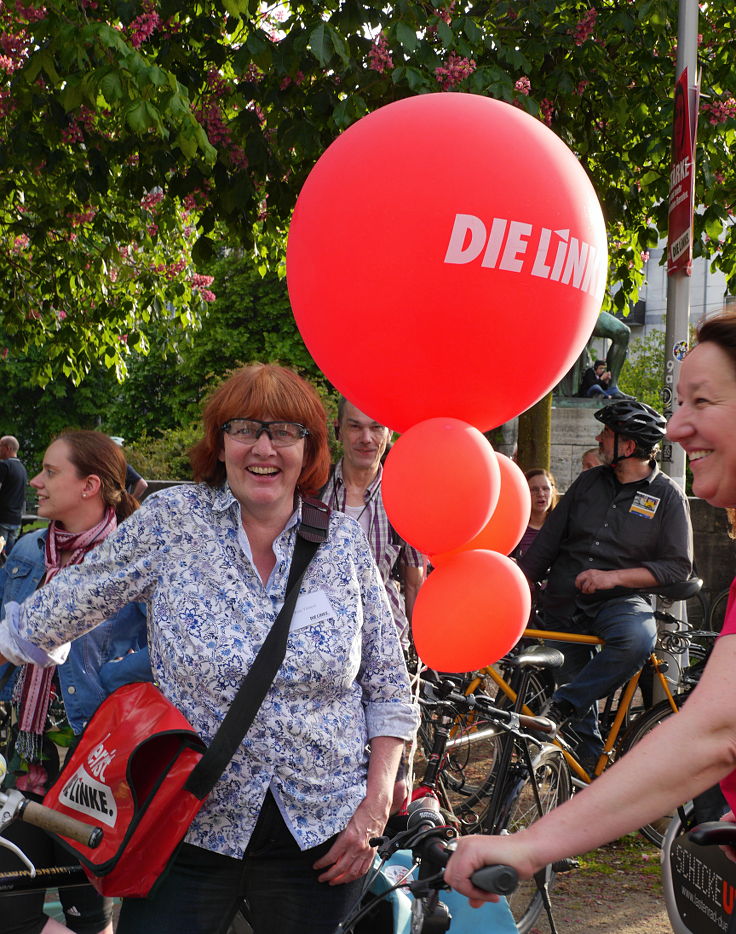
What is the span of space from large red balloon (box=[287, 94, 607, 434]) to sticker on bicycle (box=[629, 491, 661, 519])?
2505 millimetres

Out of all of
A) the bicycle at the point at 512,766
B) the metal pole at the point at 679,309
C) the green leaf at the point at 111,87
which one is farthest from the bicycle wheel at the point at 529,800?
the green leaf at the point at 111,87

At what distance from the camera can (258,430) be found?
2.46 meters

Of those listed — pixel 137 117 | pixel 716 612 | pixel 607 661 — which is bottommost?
pixel 716 612

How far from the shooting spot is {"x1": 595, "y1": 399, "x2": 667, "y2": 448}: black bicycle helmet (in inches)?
200

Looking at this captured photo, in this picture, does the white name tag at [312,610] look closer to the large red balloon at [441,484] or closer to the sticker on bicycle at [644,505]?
the large red balloon at [441,484]

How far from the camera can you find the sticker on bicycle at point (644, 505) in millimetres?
5133

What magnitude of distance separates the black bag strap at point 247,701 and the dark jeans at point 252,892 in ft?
0.63

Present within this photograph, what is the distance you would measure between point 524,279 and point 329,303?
20.2 inches

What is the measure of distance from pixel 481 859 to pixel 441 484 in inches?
46.2

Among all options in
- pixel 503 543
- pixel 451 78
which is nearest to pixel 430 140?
pixel 503 543

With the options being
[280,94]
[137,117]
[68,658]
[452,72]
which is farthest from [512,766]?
[280,94]

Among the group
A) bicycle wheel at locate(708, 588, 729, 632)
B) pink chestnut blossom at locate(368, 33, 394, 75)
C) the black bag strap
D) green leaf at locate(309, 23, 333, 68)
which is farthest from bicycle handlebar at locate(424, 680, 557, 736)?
bicycle wheel at locate(708, 588, 729, 632)

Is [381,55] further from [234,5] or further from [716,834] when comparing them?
[716,834]

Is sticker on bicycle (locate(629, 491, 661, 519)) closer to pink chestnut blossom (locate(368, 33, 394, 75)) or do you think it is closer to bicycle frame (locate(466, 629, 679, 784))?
bicycle frame (locate(466, 629, 679, 784))
